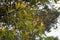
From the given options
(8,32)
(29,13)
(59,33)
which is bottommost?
(59,33)

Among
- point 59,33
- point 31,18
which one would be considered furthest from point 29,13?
point 59,33

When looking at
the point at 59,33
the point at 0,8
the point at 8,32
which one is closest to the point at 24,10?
the point at 8,32

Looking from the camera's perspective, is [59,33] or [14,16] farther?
[59,33]

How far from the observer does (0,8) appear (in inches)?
47.4

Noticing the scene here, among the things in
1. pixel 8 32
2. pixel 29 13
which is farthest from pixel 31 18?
pixel 8 32

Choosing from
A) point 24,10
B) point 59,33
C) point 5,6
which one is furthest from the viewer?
point 59,33

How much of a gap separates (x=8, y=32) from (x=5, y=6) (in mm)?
206

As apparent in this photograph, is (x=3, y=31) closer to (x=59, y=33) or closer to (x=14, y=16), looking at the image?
(x=14, y=16)

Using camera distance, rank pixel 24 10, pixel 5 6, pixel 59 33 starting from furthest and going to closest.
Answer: pixel 59 33 < pixel 5 6 < pixel 24 10

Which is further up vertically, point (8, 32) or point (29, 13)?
point (29, 13)

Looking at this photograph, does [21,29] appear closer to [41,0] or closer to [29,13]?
[29,13]

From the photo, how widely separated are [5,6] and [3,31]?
0.69 ft

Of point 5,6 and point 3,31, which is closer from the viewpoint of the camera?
point 3,31

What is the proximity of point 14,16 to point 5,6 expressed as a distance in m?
0.13
